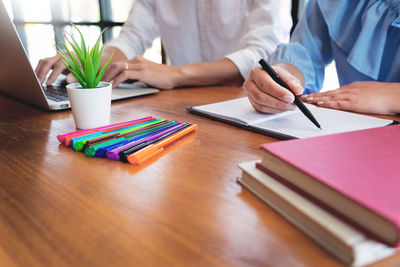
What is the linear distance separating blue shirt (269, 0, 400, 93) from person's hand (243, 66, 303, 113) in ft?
1.19

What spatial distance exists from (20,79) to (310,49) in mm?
858

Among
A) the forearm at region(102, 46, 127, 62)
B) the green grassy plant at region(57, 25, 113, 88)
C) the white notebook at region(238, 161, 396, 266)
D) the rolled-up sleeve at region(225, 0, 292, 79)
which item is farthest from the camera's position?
the forearm at region(102, 46, 127, 62)

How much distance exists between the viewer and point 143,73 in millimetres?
917

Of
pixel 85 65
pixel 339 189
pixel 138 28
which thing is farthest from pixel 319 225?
pixel 138 28

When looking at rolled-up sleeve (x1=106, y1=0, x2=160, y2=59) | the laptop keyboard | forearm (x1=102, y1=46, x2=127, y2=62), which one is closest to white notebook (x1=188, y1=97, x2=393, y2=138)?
the laptop keyboard

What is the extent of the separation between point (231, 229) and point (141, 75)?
727 millimetres

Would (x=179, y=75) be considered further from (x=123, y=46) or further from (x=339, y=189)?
(x=339, y=189)

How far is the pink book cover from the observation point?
8.8 inches

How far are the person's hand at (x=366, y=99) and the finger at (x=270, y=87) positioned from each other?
0.57ft

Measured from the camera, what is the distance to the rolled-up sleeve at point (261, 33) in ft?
3.44

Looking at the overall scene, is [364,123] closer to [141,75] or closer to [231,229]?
[231,229]

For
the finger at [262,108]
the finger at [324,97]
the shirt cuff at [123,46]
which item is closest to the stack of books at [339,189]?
the finger at [262,108]

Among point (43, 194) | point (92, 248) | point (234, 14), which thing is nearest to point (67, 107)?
point (43, 194)

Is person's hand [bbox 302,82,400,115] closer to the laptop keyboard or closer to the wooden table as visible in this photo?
the wooden table
